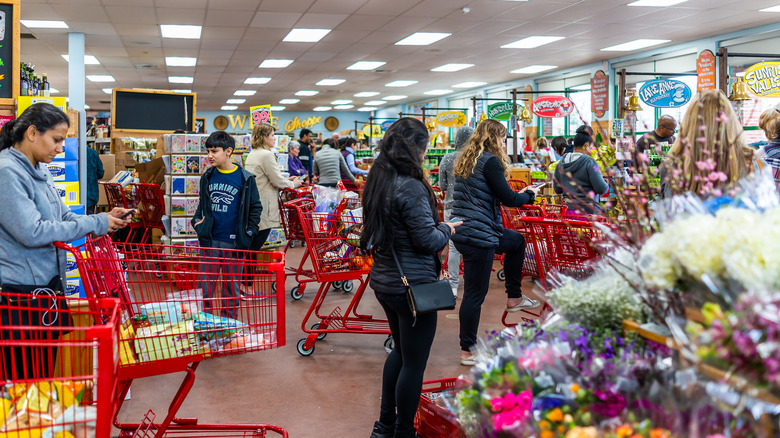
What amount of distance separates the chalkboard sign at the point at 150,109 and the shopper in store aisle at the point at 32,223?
7795mm

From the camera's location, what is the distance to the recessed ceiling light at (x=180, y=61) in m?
13.1

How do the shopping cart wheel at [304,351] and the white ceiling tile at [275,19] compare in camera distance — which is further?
the white ceiling tile at [275,19]

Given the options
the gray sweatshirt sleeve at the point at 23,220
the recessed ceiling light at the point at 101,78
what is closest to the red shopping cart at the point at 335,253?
the gray sweatshirt sleeve at the point at 23,220

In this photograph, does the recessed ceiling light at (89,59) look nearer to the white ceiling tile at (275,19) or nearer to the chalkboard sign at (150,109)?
the chalkboard sign at (150,109)

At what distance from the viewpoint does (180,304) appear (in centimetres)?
255

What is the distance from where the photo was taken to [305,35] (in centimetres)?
1088

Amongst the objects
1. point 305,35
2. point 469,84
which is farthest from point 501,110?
point 305,35

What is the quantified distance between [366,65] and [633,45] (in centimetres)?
554

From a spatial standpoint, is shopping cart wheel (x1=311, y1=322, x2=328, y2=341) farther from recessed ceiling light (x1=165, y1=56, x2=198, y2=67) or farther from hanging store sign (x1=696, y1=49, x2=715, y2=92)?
recessed ceiling light (x1=165, y1=56, x2=198, y2=67)

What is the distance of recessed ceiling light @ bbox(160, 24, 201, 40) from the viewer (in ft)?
33.0

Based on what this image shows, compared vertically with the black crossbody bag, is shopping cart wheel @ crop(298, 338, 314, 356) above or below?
below

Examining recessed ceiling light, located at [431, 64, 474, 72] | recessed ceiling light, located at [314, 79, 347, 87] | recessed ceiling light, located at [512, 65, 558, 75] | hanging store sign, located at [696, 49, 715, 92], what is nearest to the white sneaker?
hanging store sign, located at [696, 49, 715, 92]

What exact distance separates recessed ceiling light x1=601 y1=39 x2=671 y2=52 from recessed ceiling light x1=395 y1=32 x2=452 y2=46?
350cm

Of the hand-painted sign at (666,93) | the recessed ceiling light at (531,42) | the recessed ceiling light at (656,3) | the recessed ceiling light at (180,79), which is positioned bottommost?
the hand-painted sign at (666,93)
